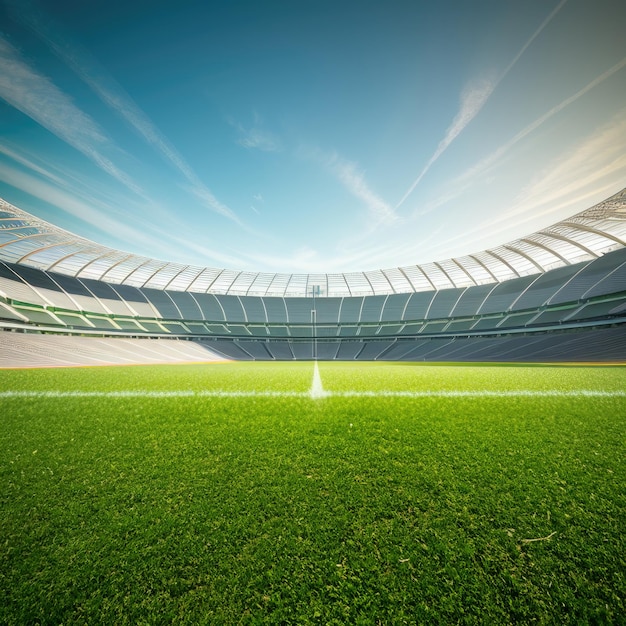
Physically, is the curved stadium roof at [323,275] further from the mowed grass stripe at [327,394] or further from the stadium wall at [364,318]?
the mowed grass stripe at [327,394]

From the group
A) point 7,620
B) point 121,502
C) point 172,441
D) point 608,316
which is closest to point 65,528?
point 121,502

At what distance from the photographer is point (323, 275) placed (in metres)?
39.9

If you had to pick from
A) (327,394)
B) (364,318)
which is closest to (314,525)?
(327,394)

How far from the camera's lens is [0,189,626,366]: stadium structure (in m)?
23.5

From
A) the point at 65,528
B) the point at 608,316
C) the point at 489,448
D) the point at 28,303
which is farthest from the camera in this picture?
the point at 28,303

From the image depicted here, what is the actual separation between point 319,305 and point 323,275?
204 inches

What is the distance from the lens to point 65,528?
143cm

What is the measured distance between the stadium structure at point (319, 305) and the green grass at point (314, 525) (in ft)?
84.8

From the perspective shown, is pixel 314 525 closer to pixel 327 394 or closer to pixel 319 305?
pixel 327 394

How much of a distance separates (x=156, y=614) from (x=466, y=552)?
1331 millimetres

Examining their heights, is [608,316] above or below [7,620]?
above

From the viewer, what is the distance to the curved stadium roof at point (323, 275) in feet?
76.6

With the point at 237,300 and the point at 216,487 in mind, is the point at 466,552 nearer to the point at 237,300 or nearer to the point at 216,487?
the point at 216,487

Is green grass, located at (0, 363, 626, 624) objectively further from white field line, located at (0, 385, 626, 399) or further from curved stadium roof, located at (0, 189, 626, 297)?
curved stadium roof, located at (0, 189, 626, 297)
